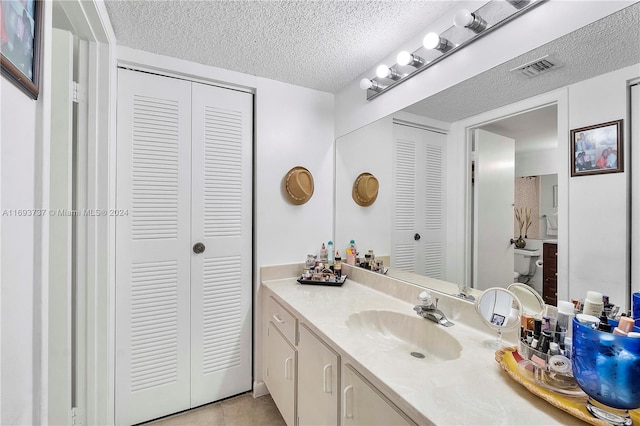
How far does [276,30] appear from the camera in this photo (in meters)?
1.46

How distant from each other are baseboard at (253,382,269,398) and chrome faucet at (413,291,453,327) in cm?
126

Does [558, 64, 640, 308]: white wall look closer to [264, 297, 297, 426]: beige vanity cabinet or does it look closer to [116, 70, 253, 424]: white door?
[264, 297, 297, 426]: beige vanity cabinet

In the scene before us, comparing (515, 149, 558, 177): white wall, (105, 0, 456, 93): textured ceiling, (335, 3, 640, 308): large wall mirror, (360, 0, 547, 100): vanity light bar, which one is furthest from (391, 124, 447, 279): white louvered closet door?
(105, 0, 456, 93): textured ceiling

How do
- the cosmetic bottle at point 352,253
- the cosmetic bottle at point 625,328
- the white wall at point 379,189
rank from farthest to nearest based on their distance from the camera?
the cosmetic bottle at point 352,253 → the white wall at point 379,189 → the cosmetic bottle at point 625,328

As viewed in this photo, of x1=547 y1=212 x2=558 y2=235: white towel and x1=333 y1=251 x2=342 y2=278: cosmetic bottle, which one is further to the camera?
x1=333 y1=251 x2=342 y2=278: cosmetic bottle

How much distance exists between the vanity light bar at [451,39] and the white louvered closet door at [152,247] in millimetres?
1226

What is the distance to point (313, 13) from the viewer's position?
4.38ft

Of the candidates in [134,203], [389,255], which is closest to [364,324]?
[389,255]

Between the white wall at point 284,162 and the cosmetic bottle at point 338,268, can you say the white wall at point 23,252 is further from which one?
A: the cosmetic bottle at point 338,268

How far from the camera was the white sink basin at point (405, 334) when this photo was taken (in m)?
1.15

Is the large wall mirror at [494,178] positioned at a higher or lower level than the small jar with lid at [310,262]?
higher

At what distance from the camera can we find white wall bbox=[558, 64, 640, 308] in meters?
0.84

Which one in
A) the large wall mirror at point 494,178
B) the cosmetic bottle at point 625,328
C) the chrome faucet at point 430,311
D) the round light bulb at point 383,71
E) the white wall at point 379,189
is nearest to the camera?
the cosmetic bottle at point 625,328

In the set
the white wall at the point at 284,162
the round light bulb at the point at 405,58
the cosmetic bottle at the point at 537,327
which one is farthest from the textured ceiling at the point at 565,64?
the white wall at the point at 284,162
